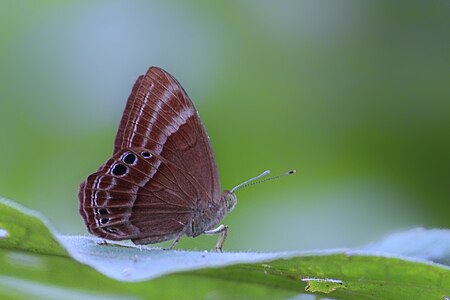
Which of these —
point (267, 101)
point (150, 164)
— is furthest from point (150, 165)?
point (267, 101)

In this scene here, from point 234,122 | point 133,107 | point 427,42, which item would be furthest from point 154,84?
point 427,42

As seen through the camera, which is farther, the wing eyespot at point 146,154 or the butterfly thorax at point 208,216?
the butterfly thorax at point 208,216

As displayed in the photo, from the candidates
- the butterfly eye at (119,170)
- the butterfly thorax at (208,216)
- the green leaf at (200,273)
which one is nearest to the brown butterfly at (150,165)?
the butterfly eye at (119,170)

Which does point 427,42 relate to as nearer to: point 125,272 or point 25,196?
point 25,196

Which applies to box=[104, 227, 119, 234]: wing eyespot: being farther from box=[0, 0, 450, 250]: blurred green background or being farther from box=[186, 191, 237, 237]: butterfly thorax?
box=[0, 0, 450, 250]: blurred green background

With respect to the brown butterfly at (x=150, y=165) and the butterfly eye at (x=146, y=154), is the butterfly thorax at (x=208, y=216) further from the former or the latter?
the butterfly eye at (x=146, y=154)

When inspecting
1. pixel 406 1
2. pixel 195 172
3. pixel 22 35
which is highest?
pixel 406 1

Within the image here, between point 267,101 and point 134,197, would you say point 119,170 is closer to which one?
point 134,197
